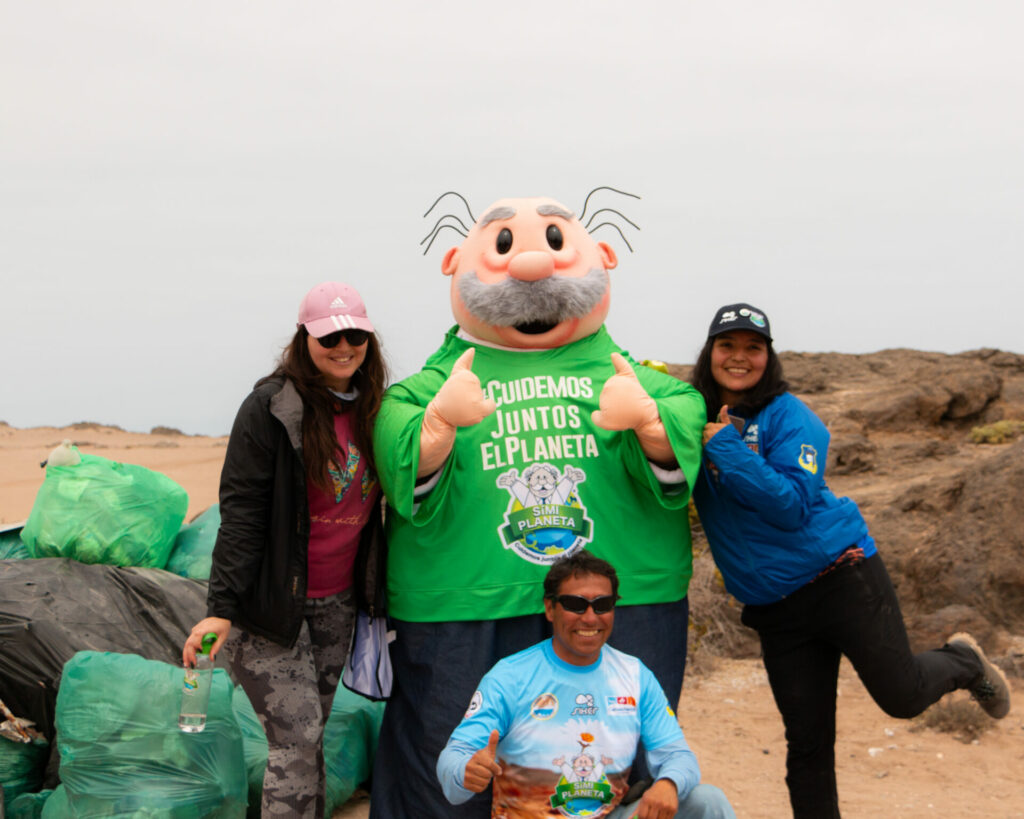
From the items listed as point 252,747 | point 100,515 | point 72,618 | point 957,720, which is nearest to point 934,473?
point 957,720

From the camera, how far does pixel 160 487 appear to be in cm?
479

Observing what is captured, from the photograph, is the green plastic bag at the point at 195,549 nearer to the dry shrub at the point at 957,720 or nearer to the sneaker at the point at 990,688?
the sneaker at the point at 990,688

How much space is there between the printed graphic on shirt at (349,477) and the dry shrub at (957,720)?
328 centimetres

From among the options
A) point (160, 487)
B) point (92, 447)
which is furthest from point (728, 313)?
point (92, 447)

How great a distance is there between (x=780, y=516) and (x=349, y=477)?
4.36 ft

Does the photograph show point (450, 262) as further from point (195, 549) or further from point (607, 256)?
point (195, 549)

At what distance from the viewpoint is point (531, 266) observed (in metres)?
3.41

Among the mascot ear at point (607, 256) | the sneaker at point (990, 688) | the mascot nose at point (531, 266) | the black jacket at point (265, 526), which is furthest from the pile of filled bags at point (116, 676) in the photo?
the sneaker at point (990, 688)

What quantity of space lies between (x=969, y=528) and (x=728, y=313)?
11.8ft

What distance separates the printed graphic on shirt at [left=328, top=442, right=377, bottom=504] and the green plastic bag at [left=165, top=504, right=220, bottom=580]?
5.66 feet

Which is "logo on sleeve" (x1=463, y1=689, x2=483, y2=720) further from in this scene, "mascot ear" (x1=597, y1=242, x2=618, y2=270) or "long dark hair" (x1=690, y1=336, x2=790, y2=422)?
"mascot ear" (x1=597, y1=242, x2=618, y2=270)

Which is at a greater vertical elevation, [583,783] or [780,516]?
[780,516]

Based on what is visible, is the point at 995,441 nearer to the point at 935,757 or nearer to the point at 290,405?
the point at 935,757

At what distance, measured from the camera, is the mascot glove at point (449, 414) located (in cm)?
314
